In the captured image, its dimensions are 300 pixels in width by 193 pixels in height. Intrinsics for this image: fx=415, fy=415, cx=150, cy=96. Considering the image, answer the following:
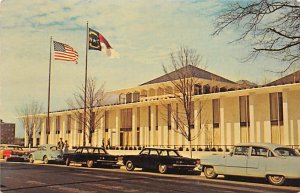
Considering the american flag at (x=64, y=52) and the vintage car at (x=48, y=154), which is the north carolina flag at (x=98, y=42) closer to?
the american flag at (x=64, y=52)

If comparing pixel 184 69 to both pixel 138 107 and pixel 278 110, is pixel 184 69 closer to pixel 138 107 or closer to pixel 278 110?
pixel 278 110

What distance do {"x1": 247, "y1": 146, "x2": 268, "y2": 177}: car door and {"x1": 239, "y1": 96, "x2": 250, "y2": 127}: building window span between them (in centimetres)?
1799

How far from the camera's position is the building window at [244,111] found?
32991 millimetres

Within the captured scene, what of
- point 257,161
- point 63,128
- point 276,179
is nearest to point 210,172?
point 257,161

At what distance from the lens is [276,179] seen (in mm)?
14383

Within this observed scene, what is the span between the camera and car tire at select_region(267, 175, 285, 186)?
14195mm

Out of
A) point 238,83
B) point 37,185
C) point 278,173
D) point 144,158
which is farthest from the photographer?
point 238,83

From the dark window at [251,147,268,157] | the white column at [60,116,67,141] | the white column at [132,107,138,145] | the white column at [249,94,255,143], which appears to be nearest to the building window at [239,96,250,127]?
the white column at [249,94,255,143]

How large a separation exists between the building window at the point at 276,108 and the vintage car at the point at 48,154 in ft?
52.0

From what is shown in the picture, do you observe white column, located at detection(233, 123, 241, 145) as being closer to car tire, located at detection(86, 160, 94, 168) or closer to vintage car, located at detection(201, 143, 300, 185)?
car tire, located at detection(86, 160, 94, 168)

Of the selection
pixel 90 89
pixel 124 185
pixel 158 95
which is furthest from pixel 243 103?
pixel 124 185

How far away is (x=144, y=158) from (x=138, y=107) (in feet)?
75.3

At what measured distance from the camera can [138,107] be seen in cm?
4234

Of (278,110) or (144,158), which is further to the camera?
(278,110)
